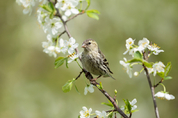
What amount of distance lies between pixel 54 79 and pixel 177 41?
391 cm

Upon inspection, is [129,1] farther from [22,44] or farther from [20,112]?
[20,112]

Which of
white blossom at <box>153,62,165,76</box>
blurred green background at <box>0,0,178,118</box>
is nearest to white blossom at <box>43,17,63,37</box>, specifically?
white blossom at <box>153,62,165,76</box>

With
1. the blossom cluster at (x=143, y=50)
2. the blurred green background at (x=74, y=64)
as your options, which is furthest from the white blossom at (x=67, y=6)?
the blurred green background at (x=74, y=64)

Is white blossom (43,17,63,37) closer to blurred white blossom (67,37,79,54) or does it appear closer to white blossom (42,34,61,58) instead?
white blossom (42,34,61,58)

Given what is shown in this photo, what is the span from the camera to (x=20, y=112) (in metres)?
5.62

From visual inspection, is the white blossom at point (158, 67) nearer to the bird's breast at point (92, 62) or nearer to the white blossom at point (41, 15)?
the white blossom at point (41, 15)

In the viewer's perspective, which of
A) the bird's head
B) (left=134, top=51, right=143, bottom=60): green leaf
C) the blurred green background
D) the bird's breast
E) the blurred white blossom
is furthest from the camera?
the blurred green background

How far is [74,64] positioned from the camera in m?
6.35

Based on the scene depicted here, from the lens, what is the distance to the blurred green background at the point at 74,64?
18.7ft

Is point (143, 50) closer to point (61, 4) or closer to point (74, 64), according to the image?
point (61, 4)

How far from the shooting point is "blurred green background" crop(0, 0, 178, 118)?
18.7 feet

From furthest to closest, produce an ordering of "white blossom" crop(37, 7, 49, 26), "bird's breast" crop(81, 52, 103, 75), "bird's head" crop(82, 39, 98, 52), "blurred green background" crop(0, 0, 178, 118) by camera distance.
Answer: "blurred green background" crop(0, 0, 178, 118) < "bird's head" crop(82, 39, 98, 52) < "bird's breast" crop(81, 52, 103, 75) < "white blossom" crop(37, 7, 49, 26)

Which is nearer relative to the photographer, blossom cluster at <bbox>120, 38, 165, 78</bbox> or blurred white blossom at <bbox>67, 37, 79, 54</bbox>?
blossom cluster at <bbox>120, 38, 165, 78</bbox>

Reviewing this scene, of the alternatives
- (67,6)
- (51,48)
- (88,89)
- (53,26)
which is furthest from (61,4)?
(88,89)
